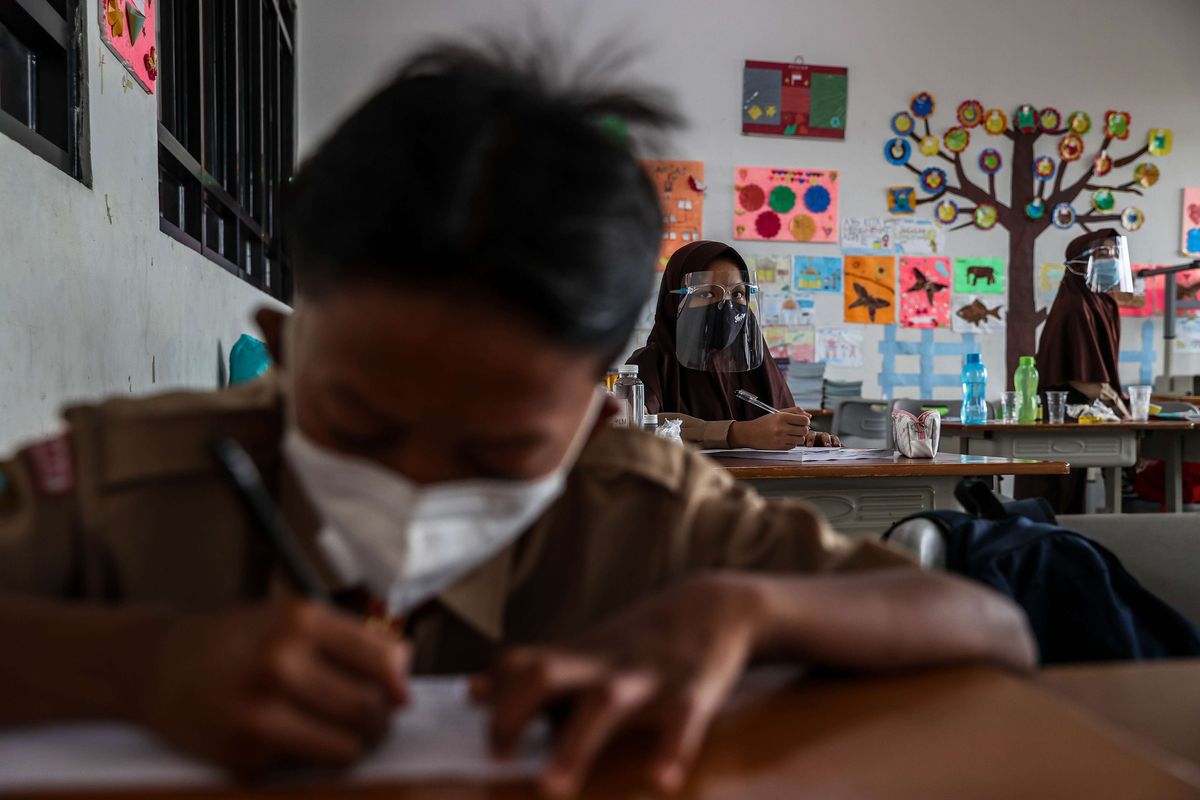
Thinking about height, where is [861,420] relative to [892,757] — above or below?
below

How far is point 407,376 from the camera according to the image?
44cm

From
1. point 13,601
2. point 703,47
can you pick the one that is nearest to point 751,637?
point 13,601

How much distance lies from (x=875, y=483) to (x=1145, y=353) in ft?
16.9

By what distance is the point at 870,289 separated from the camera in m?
5.86

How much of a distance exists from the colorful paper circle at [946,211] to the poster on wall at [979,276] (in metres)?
0.27

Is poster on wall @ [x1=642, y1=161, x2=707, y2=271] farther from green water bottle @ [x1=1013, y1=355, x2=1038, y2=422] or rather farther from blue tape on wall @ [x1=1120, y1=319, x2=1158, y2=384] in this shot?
blue tape on wall @ [x1=1120, y1=319, x2=1158, y2=384]

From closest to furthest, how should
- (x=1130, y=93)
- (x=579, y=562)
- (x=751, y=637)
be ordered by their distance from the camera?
(x=751, y=637) < (x=579, y=562) < (x=1130, y=93)

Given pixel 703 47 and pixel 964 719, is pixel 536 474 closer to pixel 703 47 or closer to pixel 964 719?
pixel 964 719

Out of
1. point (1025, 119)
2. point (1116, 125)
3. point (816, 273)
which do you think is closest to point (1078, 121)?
point (1116, 125)

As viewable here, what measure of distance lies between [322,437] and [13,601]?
171 mm

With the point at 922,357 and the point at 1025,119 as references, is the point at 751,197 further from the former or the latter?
the point at 1025,119

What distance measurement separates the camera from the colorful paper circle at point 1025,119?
590 cm

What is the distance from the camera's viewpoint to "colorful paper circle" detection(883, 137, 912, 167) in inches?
229

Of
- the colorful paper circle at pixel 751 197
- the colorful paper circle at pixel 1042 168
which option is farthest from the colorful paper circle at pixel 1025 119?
the colorful paper circle at pixel 751 197
